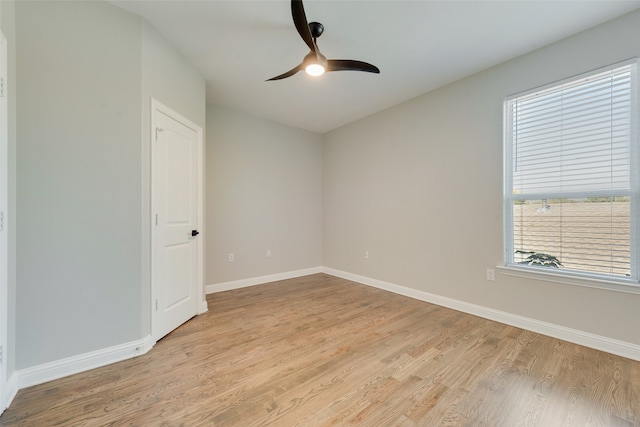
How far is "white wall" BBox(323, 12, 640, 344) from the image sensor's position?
2.17 metres

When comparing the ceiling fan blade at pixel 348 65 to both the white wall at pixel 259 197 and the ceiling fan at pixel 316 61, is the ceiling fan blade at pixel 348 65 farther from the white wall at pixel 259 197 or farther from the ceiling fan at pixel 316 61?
the white wall at pixel 259 197

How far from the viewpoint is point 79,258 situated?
5.96 ft

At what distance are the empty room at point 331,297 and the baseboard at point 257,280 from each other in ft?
1.42

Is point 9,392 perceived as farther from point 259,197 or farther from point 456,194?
point 456,194

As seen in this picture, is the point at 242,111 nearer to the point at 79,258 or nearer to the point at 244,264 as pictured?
the point at 244,264

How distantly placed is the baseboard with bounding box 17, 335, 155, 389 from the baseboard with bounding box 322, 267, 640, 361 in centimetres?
302

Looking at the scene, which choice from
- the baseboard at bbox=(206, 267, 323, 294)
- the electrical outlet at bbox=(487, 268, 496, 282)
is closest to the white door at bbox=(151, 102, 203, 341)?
the baseboard at bbox=(206, 267, 323, 294)

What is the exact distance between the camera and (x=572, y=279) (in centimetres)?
224

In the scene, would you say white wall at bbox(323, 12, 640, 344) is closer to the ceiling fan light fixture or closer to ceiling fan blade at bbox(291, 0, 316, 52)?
the ceiling fan light fixture

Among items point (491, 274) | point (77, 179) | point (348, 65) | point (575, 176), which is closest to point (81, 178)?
point (77, 179)

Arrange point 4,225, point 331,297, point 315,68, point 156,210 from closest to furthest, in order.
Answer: point 4,225 → point 315,68 → point 156,210 → point 331,297

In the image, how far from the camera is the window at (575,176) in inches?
80.8

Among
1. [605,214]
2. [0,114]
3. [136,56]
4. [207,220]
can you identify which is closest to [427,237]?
[605,214]

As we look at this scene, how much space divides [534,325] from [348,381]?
1976 mm
